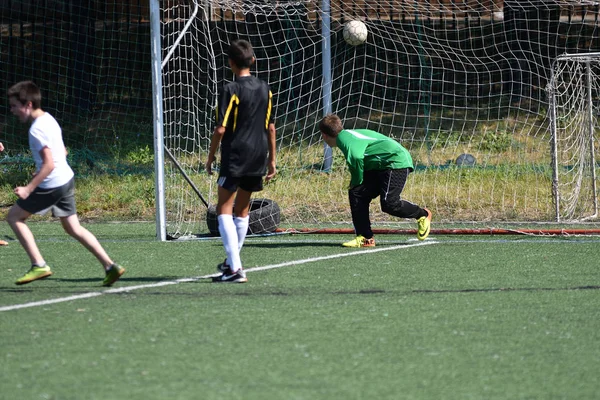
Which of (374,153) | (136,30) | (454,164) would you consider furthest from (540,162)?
(136,30)

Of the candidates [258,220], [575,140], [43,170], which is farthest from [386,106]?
[43,170]

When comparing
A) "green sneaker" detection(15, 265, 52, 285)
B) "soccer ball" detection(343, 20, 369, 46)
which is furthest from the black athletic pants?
"soccer ball" detection(343, 20, 369, 46)

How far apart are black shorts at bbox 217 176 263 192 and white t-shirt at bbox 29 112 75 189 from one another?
111 centimetres

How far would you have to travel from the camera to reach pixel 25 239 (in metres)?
6.89

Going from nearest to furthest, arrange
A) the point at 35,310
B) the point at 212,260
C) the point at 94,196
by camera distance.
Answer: the point at 35,310 → the point at 212,260 → the point at 94,196

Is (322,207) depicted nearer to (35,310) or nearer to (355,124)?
(355,124)

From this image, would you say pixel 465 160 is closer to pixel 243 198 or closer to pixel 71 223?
pixel 243 198

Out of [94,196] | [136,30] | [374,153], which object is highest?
[136,30]

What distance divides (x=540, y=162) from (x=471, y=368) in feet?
32.5

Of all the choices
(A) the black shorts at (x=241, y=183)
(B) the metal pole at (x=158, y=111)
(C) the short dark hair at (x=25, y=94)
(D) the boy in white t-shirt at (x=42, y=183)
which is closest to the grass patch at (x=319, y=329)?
(D) the boy in white t-shirt at (x=42, y=183)

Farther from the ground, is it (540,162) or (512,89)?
(512,89)

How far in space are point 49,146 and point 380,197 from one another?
12.9ft

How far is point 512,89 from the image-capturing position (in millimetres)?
14734

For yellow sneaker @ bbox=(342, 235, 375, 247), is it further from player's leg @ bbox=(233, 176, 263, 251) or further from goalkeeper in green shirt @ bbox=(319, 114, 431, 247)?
player's leg @ bbox=(233, 176, 263, 251)
